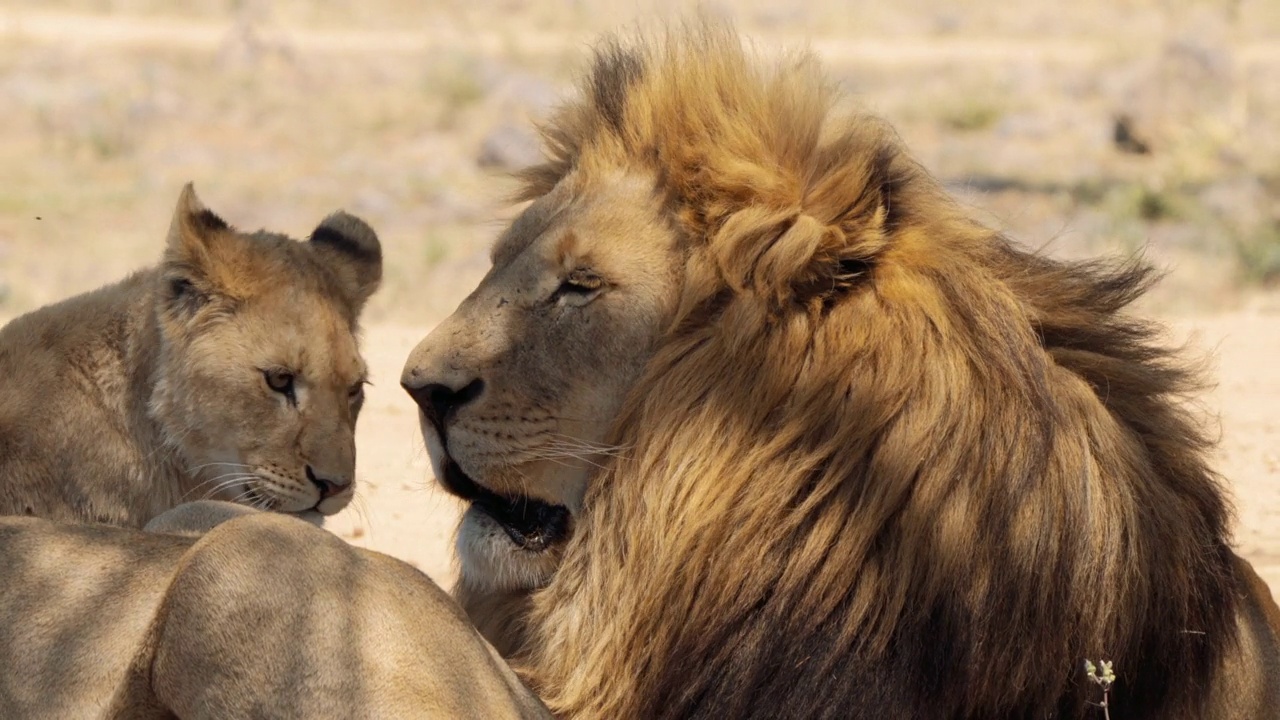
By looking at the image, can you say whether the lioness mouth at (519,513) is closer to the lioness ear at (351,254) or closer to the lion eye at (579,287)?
the lion eye at (579,287)

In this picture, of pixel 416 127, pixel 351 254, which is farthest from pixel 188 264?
pixel 416 127

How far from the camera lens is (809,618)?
293 centimetres

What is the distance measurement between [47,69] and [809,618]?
22818 millimetres

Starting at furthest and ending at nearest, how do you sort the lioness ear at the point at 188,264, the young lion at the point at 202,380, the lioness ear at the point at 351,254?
the lioness ear at the point at 351,254 < the lioness ear at the point at 188,264 < the young lion at the point at 202,380

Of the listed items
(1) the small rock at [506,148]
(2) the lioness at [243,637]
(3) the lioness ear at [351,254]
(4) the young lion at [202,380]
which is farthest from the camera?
(1) the small rock at [506,148]

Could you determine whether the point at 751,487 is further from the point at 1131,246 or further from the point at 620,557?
the point at 1131,246

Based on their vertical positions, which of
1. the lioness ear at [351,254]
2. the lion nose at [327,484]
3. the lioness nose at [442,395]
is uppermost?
the lioness ear at [351,254]

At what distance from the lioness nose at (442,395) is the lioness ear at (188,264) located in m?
1.13

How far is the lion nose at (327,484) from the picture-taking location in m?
4.14

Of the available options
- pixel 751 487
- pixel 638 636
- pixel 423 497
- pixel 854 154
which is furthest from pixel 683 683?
pixel 423 497

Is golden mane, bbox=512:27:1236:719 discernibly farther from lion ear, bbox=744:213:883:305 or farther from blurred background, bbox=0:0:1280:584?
blurred background, bbox=0:0:1280:584

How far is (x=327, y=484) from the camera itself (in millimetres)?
4164

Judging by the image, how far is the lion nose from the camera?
4.14 m

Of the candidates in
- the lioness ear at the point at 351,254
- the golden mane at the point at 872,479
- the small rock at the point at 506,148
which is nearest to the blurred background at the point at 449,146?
the small rock at the point at 506,148
